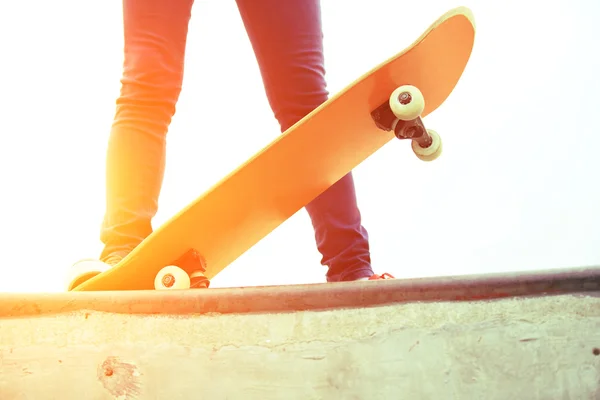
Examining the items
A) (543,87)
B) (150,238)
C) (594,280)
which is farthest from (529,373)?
(543,87)

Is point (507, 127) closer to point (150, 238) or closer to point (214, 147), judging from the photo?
point (214, 147)

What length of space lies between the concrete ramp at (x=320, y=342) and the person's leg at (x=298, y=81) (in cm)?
59

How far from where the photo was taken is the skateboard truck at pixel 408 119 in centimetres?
101

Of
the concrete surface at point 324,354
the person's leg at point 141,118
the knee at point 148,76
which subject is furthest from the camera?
the knee at point 148,76

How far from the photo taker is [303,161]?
3.31 ft

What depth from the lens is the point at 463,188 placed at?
232 cm

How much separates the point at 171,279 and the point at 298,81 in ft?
1.86

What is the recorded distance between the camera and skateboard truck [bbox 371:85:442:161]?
3.32ft

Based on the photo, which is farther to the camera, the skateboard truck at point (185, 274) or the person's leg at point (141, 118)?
the person's leg at point (141, 118)

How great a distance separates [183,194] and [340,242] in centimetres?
139

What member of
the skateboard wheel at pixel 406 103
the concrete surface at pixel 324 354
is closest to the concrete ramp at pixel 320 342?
the concrete surface at pixel 324 354

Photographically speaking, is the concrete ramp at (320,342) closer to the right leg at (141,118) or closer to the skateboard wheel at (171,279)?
the skateboard wheel at (171,279)

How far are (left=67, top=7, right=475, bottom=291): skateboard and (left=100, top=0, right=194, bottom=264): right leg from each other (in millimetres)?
115

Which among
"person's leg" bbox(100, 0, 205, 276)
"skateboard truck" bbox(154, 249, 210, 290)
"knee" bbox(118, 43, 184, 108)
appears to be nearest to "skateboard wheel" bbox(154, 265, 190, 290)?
"skateboard truck" bbox(154, 249, 210, 290)
